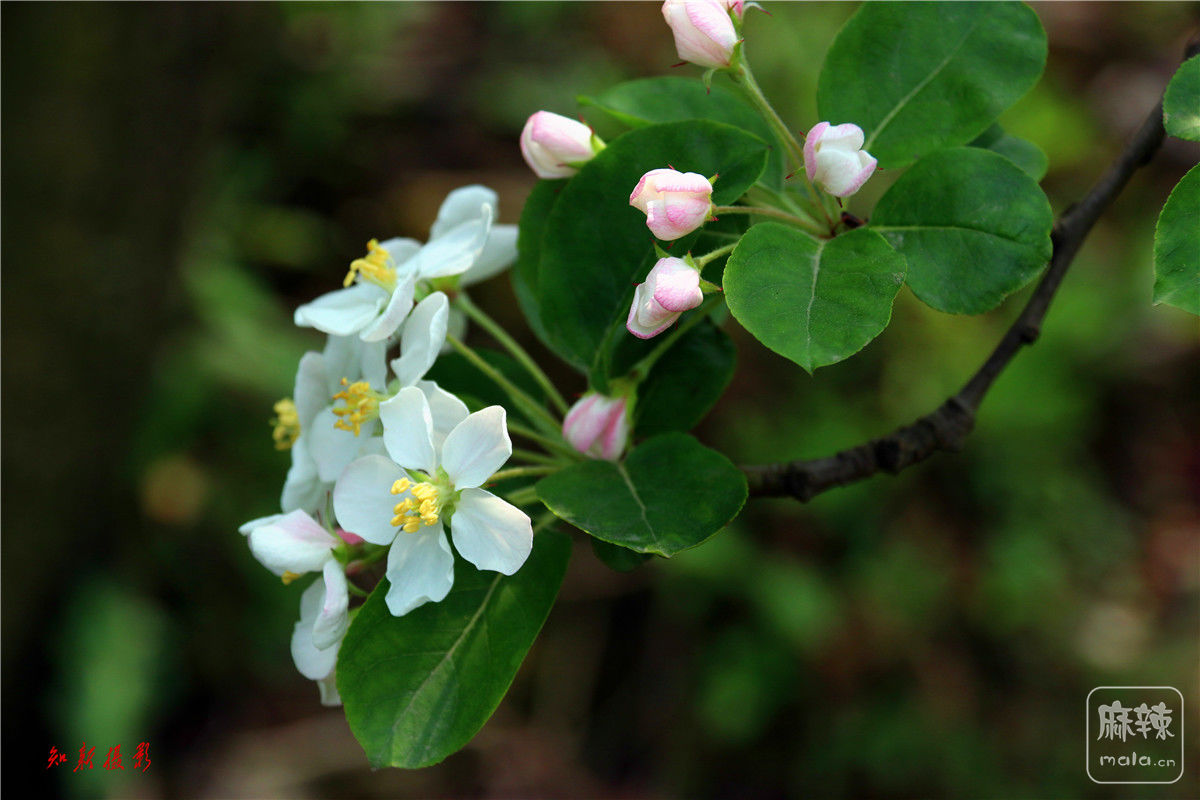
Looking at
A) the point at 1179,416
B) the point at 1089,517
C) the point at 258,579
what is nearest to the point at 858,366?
the point at 1089,517

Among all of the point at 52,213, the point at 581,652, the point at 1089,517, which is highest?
the point at 52,213

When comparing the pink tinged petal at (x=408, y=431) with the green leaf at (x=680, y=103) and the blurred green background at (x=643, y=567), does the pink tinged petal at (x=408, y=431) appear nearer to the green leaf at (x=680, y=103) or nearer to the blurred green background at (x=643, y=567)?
the green leaf at (x=680, y=103)

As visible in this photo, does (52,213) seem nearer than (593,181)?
No

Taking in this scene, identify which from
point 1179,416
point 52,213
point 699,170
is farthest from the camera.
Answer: point 1179,416

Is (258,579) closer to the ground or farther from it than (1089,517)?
closer to the ground

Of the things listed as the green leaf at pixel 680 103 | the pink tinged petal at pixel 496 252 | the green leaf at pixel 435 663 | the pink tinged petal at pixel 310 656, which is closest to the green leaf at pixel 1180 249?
the green leaf at pixel 680 103

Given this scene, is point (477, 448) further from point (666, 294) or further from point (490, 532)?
point (666, 294)

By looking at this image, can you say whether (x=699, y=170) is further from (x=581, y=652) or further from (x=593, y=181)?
(x=581, y=652)

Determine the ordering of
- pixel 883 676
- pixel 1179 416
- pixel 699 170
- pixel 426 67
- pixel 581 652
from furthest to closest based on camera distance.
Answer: pixel 426 67
pixel 1179 416
pixel 581 652
pixel 883 676
pixel 699 170
